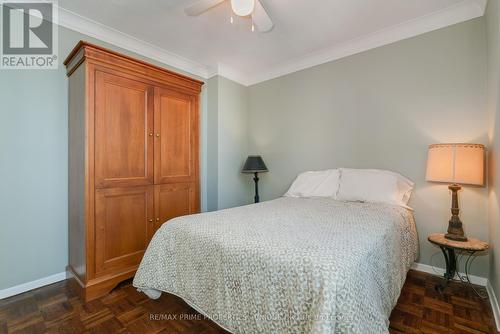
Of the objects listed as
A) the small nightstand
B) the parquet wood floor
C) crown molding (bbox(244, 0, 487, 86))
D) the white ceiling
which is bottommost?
the parquet wood floor

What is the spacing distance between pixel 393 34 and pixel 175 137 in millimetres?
2544

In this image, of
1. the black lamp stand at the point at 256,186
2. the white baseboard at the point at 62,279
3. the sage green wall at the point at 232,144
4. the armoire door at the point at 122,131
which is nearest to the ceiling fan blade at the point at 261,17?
the armoire door at the point at 122,131

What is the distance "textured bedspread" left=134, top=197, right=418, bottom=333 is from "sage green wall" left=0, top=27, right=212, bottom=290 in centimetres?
114

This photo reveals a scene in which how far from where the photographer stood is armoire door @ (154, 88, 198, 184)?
7.86 feet

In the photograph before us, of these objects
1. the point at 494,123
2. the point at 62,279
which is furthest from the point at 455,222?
the point at 62,279

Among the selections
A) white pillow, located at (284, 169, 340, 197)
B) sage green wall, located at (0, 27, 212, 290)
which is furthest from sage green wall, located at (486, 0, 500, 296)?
sage green wall, located at (0, 27, 212, 290)

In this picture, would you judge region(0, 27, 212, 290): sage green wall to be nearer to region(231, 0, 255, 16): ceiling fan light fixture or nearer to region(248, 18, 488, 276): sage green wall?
region(231, 0, 255, 16): ceiling fan light fixture

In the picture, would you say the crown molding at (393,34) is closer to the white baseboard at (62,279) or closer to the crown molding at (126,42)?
the crown molding at (126,42)

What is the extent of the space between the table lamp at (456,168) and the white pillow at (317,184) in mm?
875

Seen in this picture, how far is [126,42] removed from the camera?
2602 millimetres

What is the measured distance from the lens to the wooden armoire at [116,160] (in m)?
1.91

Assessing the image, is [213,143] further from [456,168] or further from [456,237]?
[456,237]

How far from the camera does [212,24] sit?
2.38 m

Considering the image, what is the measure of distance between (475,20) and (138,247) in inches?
145
